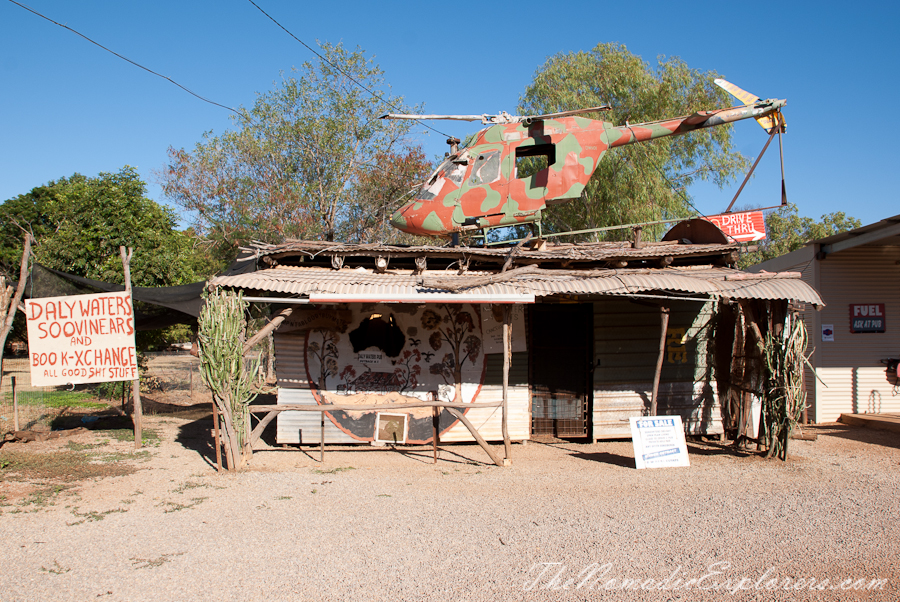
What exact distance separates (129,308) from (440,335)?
487 centimetres

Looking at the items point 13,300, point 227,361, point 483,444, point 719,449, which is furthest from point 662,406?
point 13,300

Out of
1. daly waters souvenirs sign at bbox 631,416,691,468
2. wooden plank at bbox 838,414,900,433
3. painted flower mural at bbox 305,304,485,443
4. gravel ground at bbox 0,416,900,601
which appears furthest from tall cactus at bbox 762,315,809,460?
painted flower mural at bbox 305,304,485,443

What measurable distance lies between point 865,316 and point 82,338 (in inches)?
578

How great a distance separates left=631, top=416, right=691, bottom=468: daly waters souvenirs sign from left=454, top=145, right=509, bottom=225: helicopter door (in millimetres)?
4304

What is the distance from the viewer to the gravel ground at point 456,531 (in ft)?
14.0

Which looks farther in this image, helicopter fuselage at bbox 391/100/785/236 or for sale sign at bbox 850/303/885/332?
for sale sign at bbox 850/303/885/332

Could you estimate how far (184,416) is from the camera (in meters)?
12.5

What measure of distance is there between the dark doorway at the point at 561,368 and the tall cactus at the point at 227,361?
187 inches

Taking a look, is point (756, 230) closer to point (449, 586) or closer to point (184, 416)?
point (449, 586)

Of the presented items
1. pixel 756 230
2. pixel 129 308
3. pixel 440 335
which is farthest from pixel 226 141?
pixel 756 230

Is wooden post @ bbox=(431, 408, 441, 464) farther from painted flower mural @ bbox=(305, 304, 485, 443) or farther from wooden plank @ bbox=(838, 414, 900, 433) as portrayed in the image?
wooden plank @ bbox=(838, 414, 900, 433)

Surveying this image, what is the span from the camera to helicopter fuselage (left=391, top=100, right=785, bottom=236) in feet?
33.2

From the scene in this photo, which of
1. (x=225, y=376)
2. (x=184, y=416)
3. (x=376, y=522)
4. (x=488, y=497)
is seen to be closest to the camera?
(x=376, y=522)

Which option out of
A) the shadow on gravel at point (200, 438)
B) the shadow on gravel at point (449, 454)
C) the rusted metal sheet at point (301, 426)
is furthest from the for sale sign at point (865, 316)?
the shadow on gravel at point (200, 438)
